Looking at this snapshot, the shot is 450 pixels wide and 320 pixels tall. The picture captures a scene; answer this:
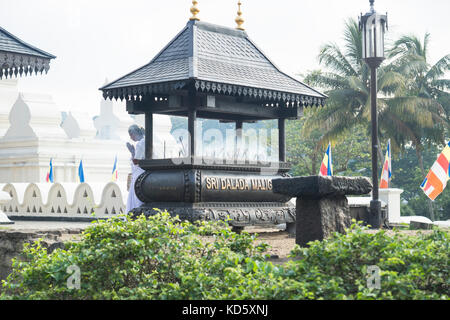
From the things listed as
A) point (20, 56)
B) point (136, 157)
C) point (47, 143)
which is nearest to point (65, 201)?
point (20, 56)

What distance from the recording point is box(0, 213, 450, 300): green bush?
511 centimetres

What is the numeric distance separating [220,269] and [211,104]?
18.3 feet

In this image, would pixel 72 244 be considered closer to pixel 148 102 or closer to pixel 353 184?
pixel 353 184

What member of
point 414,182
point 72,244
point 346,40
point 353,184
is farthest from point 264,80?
point 414,182

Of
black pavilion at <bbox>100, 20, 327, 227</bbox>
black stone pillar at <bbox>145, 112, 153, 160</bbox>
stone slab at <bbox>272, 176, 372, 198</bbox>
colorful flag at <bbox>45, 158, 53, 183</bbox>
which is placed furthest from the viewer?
colorful flag at <bbox>45, 158, 53, 183</bbox>

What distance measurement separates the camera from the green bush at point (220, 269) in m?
5.11

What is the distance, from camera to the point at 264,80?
1178 centimetres

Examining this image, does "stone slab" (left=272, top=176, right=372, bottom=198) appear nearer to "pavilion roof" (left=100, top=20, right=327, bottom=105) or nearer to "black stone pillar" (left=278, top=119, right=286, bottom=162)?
"pavilion roof" (left=100, top=20, right=327, bottom=105)

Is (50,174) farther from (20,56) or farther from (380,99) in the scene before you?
(20,56)

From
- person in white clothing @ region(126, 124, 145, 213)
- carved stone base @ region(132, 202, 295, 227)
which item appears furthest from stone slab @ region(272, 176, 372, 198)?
person in white clothing @ region(126, 124, 145, 213)

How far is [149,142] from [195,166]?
130 cm

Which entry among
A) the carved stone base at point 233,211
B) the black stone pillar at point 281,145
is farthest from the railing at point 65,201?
the carved stone base at point 233,211

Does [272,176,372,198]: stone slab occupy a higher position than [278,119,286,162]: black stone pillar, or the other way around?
[278,119,286,162]: black stone pillar

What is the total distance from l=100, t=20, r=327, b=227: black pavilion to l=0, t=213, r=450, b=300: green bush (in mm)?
4281
